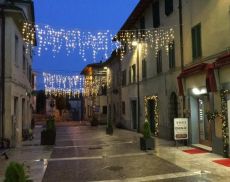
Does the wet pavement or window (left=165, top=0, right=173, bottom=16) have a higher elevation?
window (left=165, top=0, right=173, bottom=16)

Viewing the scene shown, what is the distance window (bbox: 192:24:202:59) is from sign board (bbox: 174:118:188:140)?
3090 millimetres

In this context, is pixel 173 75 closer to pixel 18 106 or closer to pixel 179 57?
pixel 179 57

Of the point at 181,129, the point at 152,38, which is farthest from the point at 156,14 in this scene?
the point at 181,129

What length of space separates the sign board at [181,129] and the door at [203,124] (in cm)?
70

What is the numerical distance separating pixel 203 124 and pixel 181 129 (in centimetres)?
105

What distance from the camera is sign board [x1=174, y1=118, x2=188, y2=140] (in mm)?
15258

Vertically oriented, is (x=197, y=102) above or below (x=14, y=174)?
above

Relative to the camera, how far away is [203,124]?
15.1 metres

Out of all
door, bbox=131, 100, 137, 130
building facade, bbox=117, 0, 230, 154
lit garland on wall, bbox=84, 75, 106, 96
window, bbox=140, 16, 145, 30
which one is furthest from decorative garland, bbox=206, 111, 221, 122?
lit garland on wall, bbox=84, 75, 106, 96

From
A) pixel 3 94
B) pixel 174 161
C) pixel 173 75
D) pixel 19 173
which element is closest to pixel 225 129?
pixel 174 161

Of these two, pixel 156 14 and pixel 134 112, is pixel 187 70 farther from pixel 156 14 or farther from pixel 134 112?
pixel 134 112

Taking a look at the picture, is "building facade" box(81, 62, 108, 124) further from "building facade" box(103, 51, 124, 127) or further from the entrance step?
the entrance step

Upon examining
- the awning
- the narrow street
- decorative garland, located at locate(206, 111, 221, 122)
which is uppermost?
the awning

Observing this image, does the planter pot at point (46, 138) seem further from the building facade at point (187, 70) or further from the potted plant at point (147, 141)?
the building facade at point (187, 70)
